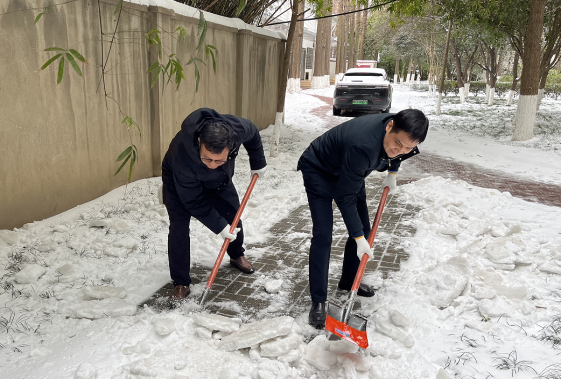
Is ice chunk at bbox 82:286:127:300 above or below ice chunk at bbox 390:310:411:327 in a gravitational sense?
below

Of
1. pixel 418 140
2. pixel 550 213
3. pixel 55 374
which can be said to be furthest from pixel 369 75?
pixel 55 374

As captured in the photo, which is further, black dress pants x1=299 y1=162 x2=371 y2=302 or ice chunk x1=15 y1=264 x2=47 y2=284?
ice chunk x1=15 y1=264 x2=47 y2=284

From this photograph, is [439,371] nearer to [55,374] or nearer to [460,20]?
[55,374]

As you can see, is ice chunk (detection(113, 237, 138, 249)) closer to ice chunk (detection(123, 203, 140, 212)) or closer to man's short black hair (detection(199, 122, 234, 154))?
ice chunk (detection(123, 203, 140, 212))

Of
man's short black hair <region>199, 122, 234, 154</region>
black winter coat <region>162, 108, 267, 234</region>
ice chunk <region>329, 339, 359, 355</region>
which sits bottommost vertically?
ice chunk <region>329, 339, 359, 355</region>

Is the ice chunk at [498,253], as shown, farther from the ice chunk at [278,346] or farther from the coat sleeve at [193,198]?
the coat sleeve at [193,198]

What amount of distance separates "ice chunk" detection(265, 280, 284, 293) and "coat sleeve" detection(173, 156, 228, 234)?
25.3 inches

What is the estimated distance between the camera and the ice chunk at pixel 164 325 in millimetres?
2639

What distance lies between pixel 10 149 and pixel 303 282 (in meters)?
Result: 2.97

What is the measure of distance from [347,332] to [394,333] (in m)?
0.36

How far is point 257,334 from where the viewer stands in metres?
2.52

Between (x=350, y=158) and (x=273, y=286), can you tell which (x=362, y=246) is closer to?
(x=350, y=158)

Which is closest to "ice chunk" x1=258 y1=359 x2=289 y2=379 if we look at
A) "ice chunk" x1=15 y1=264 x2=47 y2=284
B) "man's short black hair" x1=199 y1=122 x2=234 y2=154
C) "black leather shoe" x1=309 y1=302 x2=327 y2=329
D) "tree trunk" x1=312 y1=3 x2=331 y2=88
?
"black leather shoe" x1=309 y1=302 x2=327 y2=329

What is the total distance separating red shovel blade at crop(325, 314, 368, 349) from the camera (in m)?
2.46
